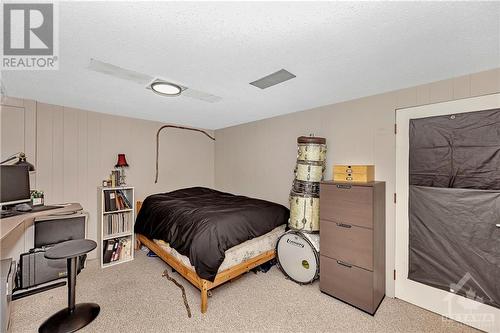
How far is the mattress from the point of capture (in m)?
2.31

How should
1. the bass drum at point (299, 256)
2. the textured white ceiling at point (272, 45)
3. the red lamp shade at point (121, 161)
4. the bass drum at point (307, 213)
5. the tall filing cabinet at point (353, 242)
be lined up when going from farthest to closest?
1. the red lamp shade at point (121, 161)
2. the bass drum at point (307, 213)
3. the bass drum at point (299, 256)
4. the tall filing cabinet at point (353, 242)
5. the textured white ceiling at point (272, 45)

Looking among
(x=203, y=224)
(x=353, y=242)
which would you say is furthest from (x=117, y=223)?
(x=353, y=242)

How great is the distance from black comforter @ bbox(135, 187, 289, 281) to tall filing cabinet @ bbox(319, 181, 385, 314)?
807 mm

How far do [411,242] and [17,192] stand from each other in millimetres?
4216

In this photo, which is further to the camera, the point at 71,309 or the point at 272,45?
the point at 71,309

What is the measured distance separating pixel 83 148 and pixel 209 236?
8.46 ft

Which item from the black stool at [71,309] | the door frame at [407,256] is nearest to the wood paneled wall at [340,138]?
the door frame at [407,256]

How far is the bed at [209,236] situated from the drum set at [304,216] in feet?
0.93

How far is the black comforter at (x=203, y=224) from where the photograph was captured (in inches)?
84.0

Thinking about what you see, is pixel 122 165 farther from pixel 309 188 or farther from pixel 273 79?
pixel 309 188

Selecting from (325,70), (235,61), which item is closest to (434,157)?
(325,70)

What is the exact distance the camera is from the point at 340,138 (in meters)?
2.80

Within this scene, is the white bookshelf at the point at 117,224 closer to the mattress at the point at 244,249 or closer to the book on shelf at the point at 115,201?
the book on shelf at the point at 115,201

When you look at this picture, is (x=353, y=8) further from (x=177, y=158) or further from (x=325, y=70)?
(x=177, y=158)
